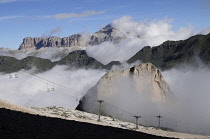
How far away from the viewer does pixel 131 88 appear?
7333 inches

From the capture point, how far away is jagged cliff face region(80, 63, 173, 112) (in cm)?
17800

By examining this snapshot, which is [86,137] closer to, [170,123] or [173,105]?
[170,123]

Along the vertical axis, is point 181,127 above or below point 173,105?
below

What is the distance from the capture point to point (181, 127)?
594ft

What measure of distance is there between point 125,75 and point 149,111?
99.0 feet

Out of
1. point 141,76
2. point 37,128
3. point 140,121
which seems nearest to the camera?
point 37,128

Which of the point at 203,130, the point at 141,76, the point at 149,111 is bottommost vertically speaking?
the point at 203,130

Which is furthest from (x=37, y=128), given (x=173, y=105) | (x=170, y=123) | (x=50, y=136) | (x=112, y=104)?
(x=173, y=105)

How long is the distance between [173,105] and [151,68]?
99.2 ft

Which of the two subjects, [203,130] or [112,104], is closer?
[112,104]

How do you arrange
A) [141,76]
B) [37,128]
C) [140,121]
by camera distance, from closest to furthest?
Answer: [37,128], [140,121], [141,76]

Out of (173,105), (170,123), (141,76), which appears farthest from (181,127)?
(141,76)

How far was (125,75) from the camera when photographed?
192 metres

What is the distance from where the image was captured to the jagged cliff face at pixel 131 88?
7008 inches
